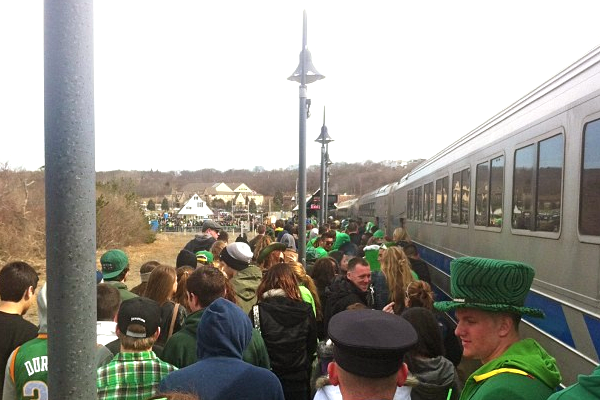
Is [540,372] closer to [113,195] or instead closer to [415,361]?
[415,361]

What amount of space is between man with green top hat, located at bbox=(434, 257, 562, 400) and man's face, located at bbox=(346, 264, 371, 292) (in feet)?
9.53

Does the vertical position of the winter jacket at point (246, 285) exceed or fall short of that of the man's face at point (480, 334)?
it falls short

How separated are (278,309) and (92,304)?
3.05 meters

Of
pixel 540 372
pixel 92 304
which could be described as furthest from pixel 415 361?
pixel 92 304

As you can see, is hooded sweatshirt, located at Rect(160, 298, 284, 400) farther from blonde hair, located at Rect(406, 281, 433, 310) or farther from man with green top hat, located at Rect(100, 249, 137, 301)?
man with green top hat, located at Rect(100, 249, 137, 301)

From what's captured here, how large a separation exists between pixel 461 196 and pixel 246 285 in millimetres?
5780

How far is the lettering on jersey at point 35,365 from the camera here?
3.36 metres

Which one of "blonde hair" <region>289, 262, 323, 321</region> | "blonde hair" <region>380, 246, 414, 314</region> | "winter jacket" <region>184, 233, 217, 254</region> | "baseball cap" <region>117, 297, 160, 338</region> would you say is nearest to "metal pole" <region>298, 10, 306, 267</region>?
"winter jacket" <region>184, 233, 217, 254</region>

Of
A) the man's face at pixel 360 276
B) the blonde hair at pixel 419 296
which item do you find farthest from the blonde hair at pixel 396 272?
the blonde hair at pixel 419 296

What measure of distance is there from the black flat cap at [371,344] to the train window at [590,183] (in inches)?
125

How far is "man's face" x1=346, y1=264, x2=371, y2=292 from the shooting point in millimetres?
5711

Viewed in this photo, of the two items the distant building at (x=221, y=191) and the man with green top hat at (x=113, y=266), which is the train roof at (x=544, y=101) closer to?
the man with green top hat at (x=113, y=266)

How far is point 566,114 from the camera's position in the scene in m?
5.37

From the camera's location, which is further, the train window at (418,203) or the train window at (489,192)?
the train window at (418,203)
